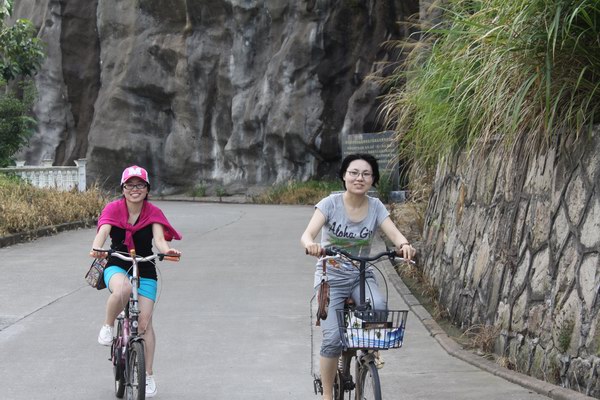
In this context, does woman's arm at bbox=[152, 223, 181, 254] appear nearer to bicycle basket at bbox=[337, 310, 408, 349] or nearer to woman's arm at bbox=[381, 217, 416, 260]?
woman's arm at bbox=[381, 217, 416, 260]

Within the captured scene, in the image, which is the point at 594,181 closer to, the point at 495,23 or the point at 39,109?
the point at 495,23

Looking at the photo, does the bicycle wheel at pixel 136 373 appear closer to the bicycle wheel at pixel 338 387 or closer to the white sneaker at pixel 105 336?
the white sneaker at pixel 105 336

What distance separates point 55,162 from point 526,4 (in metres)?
38.0

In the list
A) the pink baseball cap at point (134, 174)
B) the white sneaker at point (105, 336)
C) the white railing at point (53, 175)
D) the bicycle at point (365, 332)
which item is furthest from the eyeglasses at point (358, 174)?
the white railing at point (53, 175)

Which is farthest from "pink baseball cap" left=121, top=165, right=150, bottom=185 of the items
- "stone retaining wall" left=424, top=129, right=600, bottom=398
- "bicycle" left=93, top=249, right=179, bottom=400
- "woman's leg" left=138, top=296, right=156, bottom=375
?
"stone retaining wall" left=424, top=129, right=600, bottom=398

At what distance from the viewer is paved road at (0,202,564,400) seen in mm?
7551

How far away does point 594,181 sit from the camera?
21.7 feet

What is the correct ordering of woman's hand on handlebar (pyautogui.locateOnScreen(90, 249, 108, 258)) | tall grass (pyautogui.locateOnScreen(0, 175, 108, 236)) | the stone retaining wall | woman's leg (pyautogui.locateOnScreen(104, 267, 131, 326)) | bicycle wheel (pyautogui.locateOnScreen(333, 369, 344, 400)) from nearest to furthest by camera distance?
Result: 1. bicycle wheel (pyautogui.locateOnScreen(333, 369, 344, 400))
2. the stone retaining wall
3. woman's hand on handlebar (pyautogui.locateOnScreen(90, 249, 108, 258))
4. woman's leg (pyautogui.locateOnScreen(104, 267, 131, 326))
5. tall grass (pyautogui.locateOnScreen(0, 175, 108, 236))

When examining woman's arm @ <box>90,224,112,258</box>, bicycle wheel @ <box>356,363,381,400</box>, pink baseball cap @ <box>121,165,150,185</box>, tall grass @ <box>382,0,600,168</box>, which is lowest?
bicycle wheel @ <box>356,363,381,400</box>

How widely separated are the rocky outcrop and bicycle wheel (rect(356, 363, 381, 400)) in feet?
84.2

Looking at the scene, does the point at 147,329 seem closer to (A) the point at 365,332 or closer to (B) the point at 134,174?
(B) the point at 134,174

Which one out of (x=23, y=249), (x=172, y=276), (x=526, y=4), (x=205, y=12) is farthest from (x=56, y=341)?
(x=205, y=12)

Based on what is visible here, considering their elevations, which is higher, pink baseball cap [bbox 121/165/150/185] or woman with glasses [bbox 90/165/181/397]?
pink baseball cap [bbox 121/165/150/185]

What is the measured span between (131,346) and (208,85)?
32.0 m
